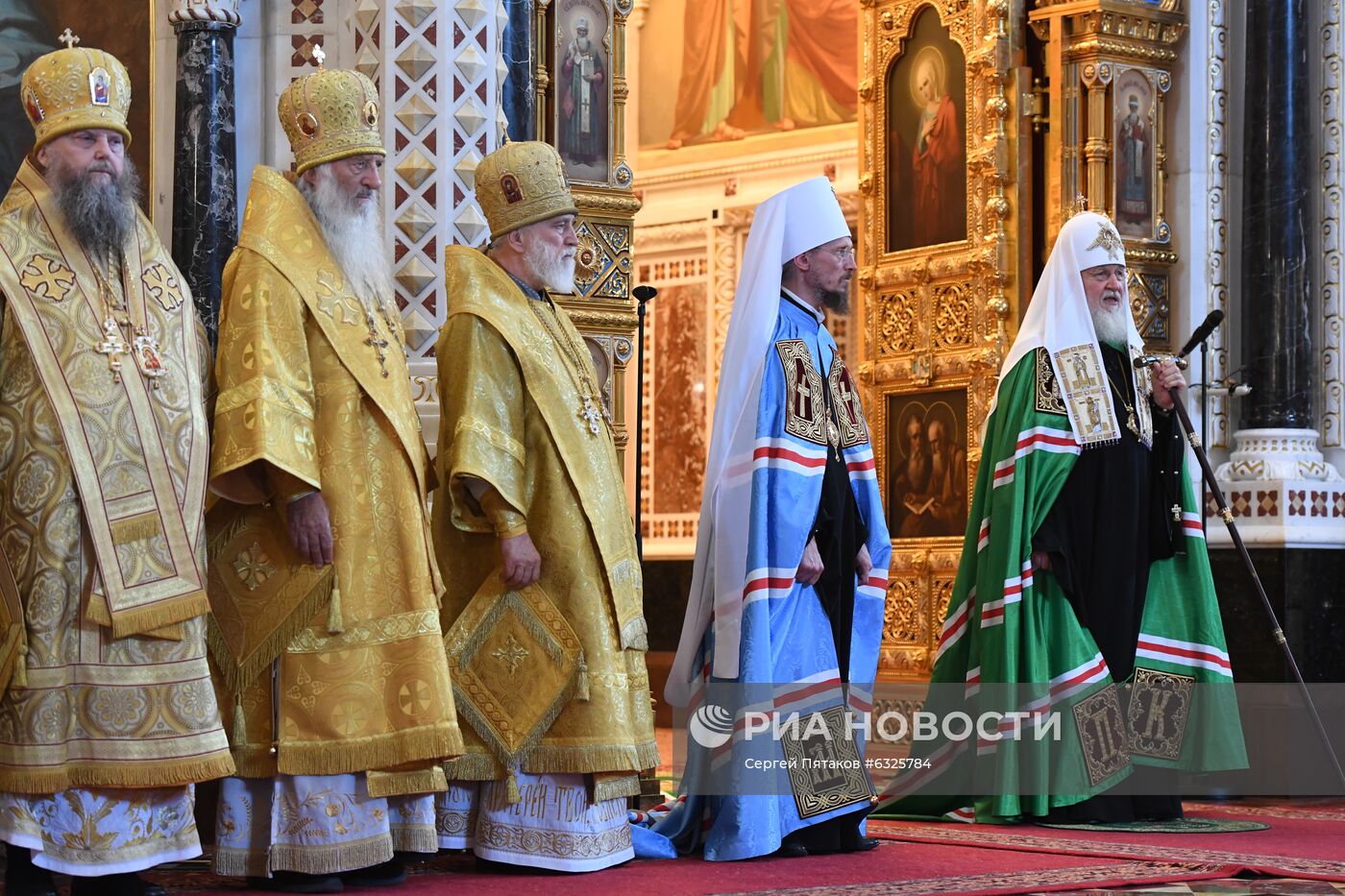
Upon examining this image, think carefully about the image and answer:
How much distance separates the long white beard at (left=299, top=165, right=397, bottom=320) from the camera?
5.49m

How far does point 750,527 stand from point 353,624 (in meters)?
1.48

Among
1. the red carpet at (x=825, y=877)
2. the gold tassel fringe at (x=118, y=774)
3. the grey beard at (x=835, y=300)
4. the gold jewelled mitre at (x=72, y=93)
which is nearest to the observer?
the gold tassel fringe at (x=118, y=774)

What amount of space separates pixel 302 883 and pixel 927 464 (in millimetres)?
6031

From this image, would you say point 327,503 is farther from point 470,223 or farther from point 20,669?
point 470,223

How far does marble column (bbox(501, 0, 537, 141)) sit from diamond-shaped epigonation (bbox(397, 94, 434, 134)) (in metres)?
0.67

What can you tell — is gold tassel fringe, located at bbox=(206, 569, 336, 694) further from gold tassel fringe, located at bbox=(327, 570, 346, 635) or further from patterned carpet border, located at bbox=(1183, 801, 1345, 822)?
patterned carpet border, located at bbox=(1183, 801, 1345, 822)

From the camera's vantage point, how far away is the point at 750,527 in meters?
6.25

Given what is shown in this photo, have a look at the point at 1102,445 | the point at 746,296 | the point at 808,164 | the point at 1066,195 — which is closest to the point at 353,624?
the point at 746,296

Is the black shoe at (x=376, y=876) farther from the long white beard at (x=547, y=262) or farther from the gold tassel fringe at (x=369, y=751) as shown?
the long white beard at (x=547, y=262)

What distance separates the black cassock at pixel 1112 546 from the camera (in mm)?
7438

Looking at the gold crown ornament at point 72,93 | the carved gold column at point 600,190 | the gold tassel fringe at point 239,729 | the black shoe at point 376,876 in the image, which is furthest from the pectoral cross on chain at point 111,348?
the carved gold column at point 600,190

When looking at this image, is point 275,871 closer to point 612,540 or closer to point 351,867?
point 351,867

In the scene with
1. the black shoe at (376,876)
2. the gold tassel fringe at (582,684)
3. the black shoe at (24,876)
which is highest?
the gold tassel fringe at (582,684)

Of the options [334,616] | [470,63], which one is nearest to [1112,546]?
[470,63]
